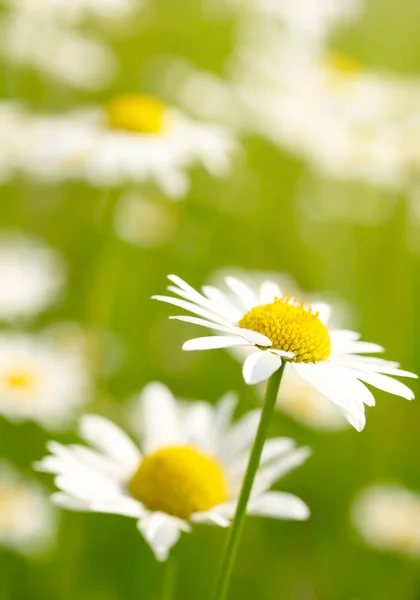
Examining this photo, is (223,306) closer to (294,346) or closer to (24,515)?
(294,346)

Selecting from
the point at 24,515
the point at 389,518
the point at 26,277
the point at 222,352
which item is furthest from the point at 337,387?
the point at 26,277

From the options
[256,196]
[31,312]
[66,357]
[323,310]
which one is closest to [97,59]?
[256,196]

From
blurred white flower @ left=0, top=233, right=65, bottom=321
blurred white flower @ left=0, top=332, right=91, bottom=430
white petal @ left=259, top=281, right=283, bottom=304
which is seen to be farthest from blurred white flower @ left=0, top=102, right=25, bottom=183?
white petal @ left=259, top=281, right=283, bottom=304

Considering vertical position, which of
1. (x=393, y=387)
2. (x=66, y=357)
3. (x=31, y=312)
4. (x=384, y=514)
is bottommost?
(x=393, y=387)

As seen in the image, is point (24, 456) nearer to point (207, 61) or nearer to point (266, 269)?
point (266, 269)

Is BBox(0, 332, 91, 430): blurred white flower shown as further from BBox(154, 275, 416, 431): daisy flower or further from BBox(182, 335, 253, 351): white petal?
BBox(182, 335, 253, 351): white petal
